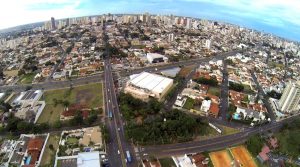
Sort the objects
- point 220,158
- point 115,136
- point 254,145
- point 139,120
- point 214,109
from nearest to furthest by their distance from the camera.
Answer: point 220,158 → point 254,145 → point 115,136 → point 139,120 → point 214,109

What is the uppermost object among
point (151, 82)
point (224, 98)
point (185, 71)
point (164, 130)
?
point (185, 71)

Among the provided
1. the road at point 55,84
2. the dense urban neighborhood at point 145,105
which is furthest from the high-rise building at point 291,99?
the road at point 55,84

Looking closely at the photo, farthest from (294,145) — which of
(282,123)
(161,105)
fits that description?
(161,105)

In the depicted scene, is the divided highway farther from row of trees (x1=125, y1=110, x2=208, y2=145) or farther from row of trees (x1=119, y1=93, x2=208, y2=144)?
row of trees (x1=125, y1=110, x2=208, y2=145)

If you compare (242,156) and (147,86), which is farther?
(147,86)

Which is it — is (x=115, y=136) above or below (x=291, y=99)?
below

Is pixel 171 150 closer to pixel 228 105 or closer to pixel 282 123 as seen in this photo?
pixel 228 105

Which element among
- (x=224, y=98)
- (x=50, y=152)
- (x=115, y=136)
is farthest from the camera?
(x=224, y=98)

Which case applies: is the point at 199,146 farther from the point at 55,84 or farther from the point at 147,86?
the point at 55,84

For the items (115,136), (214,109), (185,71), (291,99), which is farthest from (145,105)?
(291,99)
